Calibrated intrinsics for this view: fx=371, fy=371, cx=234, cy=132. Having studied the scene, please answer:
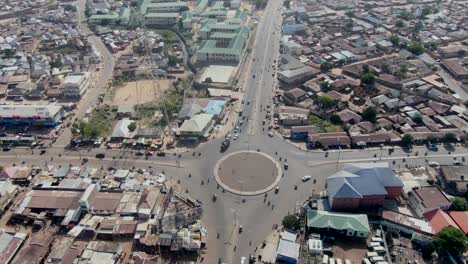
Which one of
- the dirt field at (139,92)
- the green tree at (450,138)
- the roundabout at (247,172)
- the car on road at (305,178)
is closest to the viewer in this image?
the roundabout at (247,172)

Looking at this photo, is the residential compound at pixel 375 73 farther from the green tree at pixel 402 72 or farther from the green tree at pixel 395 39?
the green tree at pixel 402 72

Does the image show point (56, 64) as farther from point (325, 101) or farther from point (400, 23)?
point (400, 23)

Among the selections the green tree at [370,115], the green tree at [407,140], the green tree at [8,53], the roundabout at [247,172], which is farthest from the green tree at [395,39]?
the green tree at [8,53]

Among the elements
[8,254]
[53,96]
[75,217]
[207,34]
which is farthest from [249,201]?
[207,34]

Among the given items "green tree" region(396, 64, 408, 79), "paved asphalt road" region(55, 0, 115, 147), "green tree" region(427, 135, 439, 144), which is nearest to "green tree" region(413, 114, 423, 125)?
"green tree" region(427, 135, 439, 144)

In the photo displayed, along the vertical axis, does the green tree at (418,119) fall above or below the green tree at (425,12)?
below

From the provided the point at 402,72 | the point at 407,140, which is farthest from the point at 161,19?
the point at 407,140

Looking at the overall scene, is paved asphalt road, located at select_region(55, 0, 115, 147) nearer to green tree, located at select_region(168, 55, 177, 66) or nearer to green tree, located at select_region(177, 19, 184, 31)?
green tree, located at select_region(168, 55, 177, 66)
